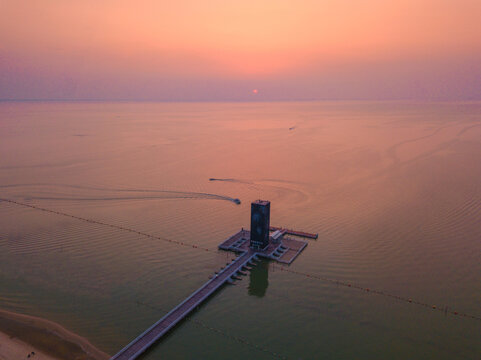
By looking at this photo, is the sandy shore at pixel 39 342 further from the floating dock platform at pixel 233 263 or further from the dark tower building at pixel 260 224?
the dark tower building at pixel 260 224

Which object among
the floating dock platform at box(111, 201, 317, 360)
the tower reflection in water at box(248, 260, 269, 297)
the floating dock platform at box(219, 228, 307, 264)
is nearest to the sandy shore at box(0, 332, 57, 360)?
the floating dock platform at box(111, 201, 317, 360)

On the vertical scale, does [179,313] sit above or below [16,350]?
above

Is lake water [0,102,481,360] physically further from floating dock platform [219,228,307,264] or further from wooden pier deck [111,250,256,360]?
floating dock platform [219,228,307,264]

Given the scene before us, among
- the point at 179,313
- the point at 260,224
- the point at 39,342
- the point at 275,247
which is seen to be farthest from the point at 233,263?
the point at 39,342

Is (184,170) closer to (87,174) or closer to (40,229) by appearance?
(87,174)

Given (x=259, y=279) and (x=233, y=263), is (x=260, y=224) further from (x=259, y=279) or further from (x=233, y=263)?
(x=259, y=279)

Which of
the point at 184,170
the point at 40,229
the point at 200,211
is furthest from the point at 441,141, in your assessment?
the point at 40,229

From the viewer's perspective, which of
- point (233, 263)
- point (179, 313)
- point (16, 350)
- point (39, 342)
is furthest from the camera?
point (233, 263)
